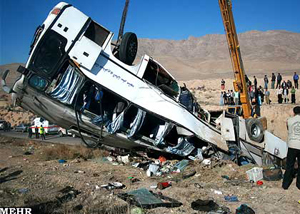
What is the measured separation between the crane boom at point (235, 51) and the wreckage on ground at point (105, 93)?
3.09 meters

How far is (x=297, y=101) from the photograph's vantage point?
2016 centimetres

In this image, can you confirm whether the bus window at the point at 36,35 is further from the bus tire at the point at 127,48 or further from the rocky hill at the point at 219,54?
the rocky hill at the point at 219,54

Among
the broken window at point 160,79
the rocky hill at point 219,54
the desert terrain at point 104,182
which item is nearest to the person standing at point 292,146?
the desert terrain at point 104,182

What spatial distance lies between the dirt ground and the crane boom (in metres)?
4.27

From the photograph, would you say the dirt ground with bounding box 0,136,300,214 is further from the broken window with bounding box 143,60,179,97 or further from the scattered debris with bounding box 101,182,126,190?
the broken window with bounding box 143,60,179,97

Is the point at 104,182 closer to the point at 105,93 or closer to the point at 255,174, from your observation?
the point at 105,93

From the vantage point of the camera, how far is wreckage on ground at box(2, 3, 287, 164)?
612cm

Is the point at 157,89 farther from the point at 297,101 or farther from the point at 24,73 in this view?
the point at 297,101

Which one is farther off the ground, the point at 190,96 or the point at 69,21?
the point at 69,21

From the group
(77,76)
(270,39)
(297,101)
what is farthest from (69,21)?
(270,39)

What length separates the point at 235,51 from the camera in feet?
34.1

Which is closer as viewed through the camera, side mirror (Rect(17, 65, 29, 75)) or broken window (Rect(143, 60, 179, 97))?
side mirror (Rect(17, 65, 29, 75))

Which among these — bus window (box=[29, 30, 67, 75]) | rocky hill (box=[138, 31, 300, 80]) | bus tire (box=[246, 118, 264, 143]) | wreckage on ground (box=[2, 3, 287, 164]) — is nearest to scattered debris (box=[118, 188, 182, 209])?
wreckage on ground (box=[2, 3, 287, 164])

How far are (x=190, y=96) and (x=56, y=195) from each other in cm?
415
